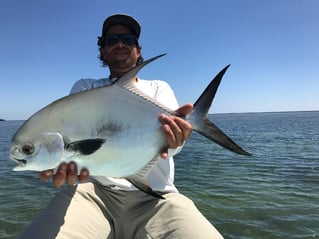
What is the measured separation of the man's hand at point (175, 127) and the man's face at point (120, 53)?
1.92 m

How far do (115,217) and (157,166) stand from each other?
770 mm

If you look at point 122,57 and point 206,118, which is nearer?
point 206,118

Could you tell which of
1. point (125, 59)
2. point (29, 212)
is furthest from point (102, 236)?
point (29, 212)

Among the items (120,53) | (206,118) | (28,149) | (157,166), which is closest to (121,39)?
(120,53)

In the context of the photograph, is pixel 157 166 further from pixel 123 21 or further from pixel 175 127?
pixel 123 21

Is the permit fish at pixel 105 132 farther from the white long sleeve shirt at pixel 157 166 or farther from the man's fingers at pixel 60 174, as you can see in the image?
the white long sleeve shirt at pixel 157 166

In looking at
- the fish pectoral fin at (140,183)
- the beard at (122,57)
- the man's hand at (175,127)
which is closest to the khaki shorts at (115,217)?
the fish pectoral fin at (140,183)

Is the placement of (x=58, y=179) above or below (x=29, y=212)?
above

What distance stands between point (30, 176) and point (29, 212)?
16.8 feet

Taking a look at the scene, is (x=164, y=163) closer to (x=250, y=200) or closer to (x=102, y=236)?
(x=102, y=236)

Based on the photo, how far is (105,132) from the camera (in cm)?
275

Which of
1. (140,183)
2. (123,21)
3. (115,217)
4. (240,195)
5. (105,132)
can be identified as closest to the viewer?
(105,132)

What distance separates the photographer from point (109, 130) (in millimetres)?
2771

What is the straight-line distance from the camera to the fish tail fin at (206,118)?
9.74ft
